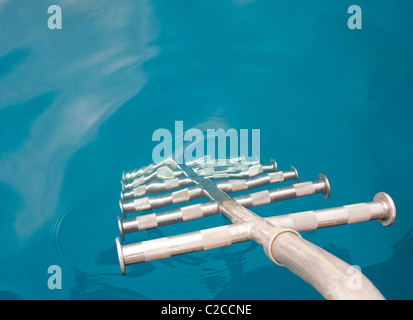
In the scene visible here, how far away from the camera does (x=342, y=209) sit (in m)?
1.37

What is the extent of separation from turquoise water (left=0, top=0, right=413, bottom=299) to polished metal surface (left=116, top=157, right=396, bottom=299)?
0.28m

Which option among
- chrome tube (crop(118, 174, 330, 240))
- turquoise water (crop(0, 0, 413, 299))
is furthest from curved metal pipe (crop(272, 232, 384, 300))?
turquoise water (crop(0, 0, 413, 299))

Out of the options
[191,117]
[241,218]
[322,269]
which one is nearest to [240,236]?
[241,218]

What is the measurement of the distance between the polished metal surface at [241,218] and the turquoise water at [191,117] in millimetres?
280

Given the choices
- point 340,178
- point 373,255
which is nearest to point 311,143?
point 340,178

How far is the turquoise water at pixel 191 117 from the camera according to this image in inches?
89.2

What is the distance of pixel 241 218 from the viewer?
1.29 m

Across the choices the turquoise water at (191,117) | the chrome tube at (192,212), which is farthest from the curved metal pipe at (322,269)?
the turquoise water at (191,117)

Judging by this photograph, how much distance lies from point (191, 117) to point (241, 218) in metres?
1.50

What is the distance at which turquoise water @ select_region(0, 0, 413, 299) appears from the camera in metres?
2.27

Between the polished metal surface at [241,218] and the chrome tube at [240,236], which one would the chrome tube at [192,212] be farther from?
the chrome tube at [240,236]

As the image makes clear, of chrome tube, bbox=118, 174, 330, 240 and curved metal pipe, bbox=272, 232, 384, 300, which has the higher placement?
chrome tube, bbox=118, 174, 330, 240

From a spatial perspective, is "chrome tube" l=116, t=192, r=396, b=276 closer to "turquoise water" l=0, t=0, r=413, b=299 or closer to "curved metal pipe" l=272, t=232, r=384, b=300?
"curved metal pipe" l=272, t=232, r=384, b=300

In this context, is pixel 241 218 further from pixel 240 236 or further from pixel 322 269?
pixel 322 269
